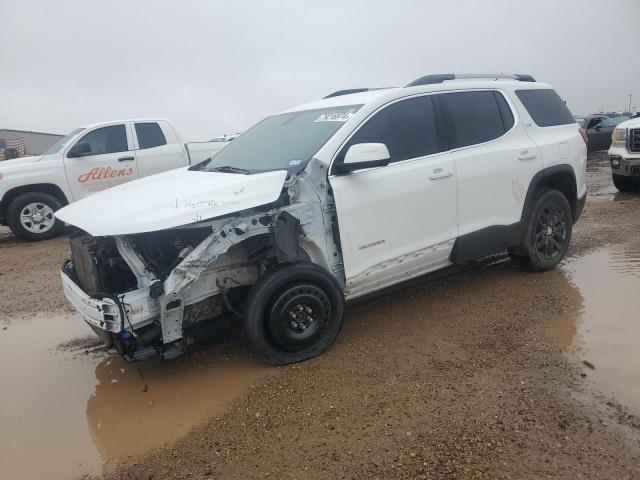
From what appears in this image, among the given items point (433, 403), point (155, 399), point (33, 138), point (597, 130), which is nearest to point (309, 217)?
point (433, 403)

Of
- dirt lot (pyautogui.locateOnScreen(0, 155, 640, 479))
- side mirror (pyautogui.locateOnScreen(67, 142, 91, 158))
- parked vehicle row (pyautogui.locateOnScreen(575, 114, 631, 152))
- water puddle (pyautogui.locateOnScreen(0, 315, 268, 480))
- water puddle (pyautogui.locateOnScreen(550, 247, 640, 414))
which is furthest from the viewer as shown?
parked vehicle row (pyautogui.locateOnScreen(575, 114, 631, 152))

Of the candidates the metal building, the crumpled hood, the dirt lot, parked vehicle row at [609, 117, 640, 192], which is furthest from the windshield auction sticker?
the metal building

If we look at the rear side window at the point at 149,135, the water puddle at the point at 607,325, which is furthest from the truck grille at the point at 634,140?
the rear side window at the point at 149,135

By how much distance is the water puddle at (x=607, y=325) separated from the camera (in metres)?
3.27

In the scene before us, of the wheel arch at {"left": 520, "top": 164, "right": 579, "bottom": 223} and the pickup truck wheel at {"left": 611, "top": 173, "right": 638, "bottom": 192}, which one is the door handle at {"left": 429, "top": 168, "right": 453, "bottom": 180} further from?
the pickup truck wheel at {"left": 611, "top": 173, "right": 638, "bottom": 192}

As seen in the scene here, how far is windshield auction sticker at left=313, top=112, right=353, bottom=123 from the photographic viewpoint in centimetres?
400

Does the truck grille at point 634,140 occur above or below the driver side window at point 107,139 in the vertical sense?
below

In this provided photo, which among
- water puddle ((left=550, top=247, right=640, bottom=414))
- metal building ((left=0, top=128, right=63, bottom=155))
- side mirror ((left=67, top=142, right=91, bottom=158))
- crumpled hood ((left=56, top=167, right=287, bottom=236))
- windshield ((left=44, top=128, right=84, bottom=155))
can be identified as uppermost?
metal building ((left=0, top=128, right=63, bottom=155))

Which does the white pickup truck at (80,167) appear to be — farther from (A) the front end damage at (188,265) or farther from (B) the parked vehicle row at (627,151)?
(B) the parked vehicle row at (627,151)

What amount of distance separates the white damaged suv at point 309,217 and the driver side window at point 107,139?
535 cm

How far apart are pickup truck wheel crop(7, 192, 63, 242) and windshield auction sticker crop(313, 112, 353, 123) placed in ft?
20.6

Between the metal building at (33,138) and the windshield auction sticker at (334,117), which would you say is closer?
the windshield auction sticker at (334,117)

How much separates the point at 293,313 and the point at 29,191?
7.12m

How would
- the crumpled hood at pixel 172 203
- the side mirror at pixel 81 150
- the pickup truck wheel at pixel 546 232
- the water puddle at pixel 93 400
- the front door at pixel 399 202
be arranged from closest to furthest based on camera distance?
the water puddle at pixel 93 400, the crumpled hood at pixel 172 203, the front door at pixel 399 202, the pickup truck wheel at pixel 546 232, the side mirror at pixel 81 150
